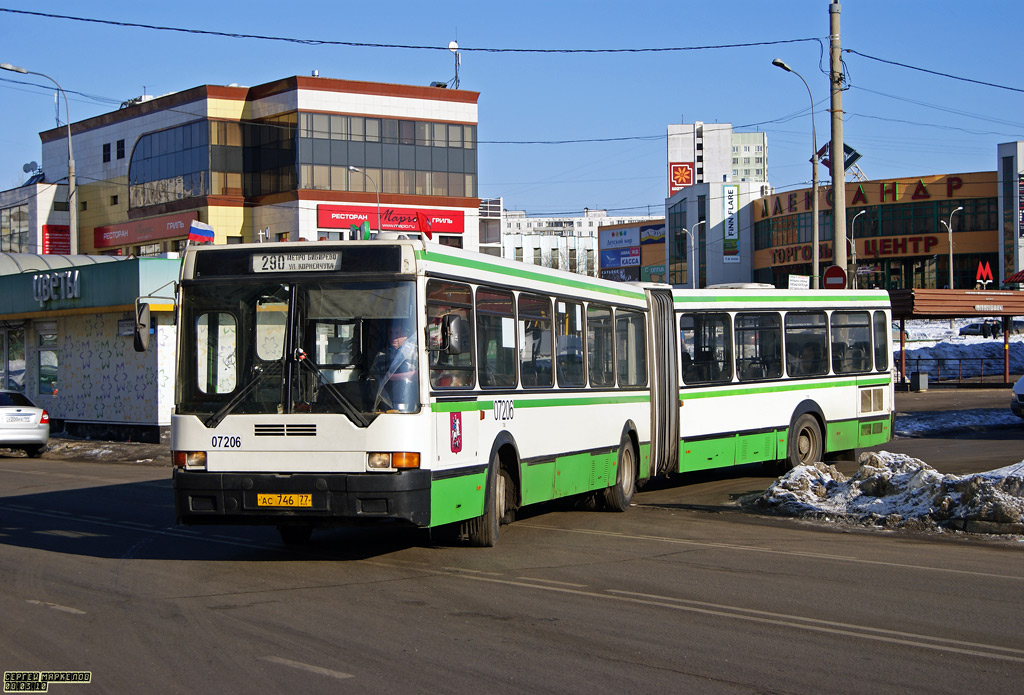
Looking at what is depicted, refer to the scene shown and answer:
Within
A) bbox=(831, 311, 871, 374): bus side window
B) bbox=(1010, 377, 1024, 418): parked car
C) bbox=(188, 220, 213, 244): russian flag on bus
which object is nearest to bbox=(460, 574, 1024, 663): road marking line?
bbox=(188, 220, 213, 244): russian flag on bus

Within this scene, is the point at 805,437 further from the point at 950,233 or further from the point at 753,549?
the point at 950,233

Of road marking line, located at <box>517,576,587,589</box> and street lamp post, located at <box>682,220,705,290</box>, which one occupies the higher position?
street lamp post, located at <box>682,220,705,290</box>

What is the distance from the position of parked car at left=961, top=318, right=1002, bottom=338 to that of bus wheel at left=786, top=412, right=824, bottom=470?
186 ft

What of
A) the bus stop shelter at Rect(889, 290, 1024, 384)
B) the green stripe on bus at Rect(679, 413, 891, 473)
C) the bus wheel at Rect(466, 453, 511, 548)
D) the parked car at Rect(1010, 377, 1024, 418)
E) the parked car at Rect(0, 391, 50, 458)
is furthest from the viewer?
the bus stop shelter at Rect(889, 290, 1024, 384)

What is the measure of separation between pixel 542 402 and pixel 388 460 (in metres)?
3.11

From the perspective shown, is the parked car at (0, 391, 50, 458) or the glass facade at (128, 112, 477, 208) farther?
the glass facade at (128, 112, 477, 208)

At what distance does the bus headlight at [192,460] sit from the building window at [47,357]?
23.2 metres

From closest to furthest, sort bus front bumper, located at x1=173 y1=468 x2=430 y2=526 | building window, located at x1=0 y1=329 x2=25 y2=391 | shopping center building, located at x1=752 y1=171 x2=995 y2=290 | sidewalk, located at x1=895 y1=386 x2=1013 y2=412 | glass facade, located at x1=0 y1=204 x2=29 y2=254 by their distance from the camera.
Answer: bus front bumper, located at x1=173 y1=468 x2=430 y2=526 < building window, located at x1=0 y1=329 x2=25 y2=391 < sidewalk, located at x1=895 y1=386 x2=1013 y2=412 < glass facade, located at x1=0 y1=204 x2=29 y2=254 < shopping center building, located at x1=752 y1=171 x2=995 y2=290

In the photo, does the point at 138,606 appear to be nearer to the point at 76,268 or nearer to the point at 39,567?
Result: the point at 39,567

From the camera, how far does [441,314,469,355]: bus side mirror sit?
950 cm

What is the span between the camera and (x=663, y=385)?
16.1m

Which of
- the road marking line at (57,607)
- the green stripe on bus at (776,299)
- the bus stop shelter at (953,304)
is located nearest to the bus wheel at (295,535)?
the road marking line at (57,607)

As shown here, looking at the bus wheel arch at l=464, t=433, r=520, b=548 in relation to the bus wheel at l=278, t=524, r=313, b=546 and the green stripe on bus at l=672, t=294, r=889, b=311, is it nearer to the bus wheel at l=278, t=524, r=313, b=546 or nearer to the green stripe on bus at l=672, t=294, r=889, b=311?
the bus wheel at l=278, t=524, r=313, b=546

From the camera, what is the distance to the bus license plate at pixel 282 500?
31.2 ft
